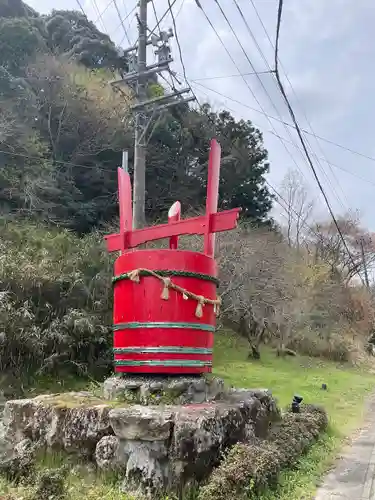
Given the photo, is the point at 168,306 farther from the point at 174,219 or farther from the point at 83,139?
the point at 83,139

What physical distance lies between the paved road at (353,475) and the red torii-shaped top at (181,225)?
249 centimetres

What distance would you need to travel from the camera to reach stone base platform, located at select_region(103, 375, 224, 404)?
447cm

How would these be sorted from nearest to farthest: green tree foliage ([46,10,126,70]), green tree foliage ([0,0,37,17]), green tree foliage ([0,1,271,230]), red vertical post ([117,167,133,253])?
red vertical post ([117,167,133,253]) < green tree foliage ([0,1,271,230]) < green tree foliage ([0,0,37,17]) < green tree foliage ([46,10,126,70])

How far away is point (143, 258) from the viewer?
4.74m

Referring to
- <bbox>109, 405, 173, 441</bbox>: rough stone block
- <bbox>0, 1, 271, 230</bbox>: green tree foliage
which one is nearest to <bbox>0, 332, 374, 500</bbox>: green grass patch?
<bbox>109, 405, 173, 441</bbox>: rough stone block

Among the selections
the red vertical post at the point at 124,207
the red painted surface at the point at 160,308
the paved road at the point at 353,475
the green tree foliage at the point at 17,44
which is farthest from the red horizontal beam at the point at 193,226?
the green tree foliage at the point at 17,44

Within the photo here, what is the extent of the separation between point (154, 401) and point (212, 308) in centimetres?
106

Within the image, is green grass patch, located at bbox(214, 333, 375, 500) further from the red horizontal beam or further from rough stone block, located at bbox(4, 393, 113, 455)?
the red horizontal beam

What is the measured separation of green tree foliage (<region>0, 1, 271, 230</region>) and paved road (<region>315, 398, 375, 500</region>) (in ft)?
39.1

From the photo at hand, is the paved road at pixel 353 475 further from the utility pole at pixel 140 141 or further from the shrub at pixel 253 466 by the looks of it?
the utility pole at pixel 140 141

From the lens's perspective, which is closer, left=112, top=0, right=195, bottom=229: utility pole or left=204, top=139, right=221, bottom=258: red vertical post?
left=204, top=139, right=221, bottom=258: red vertical post

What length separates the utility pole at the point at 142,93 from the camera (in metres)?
11.1

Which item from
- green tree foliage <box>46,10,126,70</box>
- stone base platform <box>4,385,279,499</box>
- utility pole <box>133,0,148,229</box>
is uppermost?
green tree foliage <box>46,10,126,70</box>

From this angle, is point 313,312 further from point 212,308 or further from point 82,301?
point 212,308
